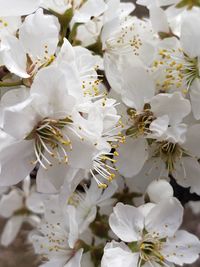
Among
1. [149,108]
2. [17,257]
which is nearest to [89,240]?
[149,108]

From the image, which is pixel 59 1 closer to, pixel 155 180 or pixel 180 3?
pixel 180 3

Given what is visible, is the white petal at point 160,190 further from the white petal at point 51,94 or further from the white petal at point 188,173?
the white petal at point 51,94

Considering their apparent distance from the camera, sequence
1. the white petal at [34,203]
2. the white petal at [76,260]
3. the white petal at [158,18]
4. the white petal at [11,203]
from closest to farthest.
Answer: the white petal at [76,260] < the white petal at [158,18] < the white petal at [34,203] < the white petal at [11,203]

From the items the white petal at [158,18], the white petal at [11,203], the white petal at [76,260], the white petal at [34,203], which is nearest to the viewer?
the white petal at [76,260]

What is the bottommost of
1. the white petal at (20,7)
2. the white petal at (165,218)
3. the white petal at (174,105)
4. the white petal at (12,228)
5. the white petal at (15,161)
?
the white petal at (12,228)

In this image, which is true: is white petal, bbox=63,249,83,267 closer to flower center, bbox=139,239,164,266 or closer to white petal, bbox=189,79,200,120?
flower center, bbox=139,239,164,266

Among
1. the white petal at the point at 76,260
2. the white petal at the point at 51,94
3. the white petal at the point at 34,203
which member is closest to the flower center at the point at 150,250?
the white petal at the point at 76,260

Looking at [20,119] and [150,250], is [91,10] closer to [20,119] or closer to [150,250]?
[20,119]

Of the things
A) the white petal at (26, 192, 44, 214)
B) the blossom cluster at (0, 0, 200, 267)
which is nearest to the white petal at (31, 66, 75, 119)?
the blossom cluster at (0, 0, 200, 267)
